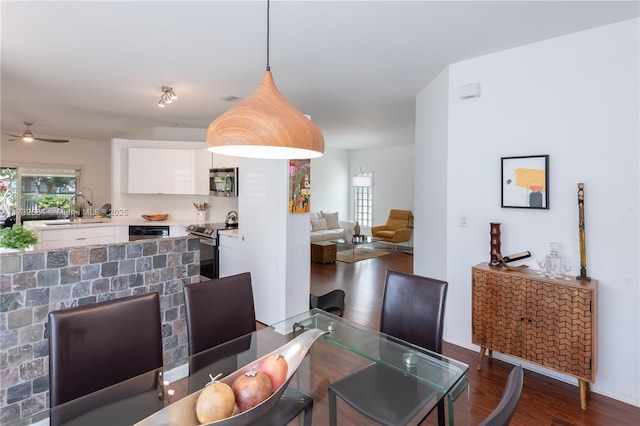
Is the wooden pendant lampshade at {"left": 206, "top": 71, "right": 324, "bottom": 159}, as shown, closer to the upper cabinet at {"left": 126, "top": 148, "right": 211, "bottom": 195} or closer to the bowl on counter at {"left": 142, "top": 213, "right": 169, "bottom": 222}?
the upper cabinet at {"left": 126, "top": 148, "right": 211, "bottom": 195}

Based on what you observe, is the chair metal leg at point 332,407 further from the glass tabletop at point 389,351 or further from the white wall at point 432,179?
the white wall at point 432,179

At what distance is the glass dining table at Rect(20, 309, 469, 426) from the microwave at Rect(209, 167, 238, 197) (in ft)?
8.61

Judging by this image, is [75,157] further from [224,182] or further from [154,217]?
[224,182]

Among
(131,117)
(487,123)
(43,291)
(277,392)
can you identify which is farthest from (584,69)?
(131,117)

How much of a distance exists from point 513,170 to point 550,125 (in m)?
0.41

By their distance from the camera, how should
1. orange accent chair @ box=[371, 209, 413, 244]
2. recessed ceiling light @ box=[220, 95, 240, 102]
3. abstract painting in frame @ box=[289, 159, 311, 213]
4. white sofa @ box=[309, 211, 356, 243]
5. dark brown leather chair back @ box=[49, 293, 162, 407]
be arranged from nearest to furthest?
dark brown leather chair back @ box=[49, 293, 162, 407]
abstract painting in frame @ box=[289, 159, 311, 213]
recessed ceiling light @ box=[220, 95, 240, 102]
white sofa @ box=[309, 211, 356, 243]
orange accent chair @ box=[371, 209, 413, 244]

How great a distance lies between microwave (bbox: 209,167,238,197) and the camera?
4.47 m

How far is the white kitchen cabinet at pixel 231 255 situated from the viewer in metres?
4.00

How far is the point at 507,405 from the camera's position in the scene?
2.83 ft

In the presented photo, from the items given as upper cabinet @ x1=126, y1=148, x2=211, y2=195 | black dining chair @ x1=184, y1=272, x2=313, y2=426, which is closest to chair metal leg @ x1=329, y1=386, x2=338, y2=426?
black dining chair @ x1=184, y1=272, x2=313, y2=426

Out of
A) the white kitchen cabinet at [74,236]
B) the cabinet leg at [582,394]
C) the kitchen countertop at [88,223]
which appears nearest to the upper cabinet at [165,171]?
the kitchen countertop at [88,223]

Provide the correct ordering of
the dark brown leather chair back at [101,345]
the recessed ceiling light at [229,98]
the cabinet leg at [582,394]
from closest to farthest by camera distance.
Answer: the dark brown leather chair back at [101,345] < the cabinet leg at [582,394] < the recessed ceiling light at [229,98]

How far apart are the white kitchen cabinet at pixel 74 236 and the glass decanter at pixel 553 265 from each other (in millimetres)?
4699

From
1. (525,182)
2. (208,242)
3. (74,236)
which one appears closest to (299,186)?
(208,242)
